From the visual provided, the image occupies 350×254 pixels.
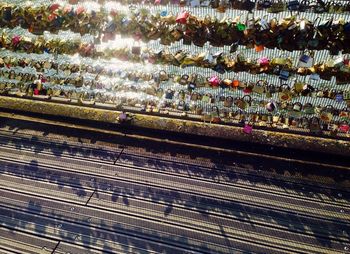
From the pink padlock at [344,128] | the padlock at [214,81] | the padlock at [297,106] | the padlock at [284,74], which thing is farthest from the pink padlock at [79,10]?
the pink padlock at [344,128]

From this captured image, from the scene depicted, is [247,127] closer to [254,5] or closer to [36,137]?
[254,5]

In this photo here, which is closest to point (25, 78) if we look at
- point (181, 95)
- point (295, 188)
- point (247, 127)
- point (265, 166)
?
point (181, 95)

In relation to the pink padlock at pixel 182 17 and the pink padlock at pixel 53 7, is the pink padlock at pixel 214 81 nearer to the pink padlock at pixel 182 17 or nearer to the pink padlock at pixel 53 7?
the pink padlock at pixel 182 17

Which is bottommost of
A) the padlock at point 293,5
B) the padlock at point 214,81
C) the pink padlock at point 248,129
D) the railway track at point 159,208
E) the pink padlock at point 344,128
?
the railway track at point 159,208

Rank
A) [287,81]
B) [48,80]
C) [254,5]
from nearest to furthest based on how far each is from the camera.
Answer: [254,5]
[287,81]
[48,80]

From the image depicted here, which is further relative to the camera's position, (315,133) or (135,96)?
(135,96)

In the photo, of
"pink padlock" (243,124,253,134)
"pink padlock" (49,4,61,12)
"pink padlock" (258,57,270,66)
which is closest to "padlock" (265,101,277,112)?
"pink padlock" (243,124,253,134)
